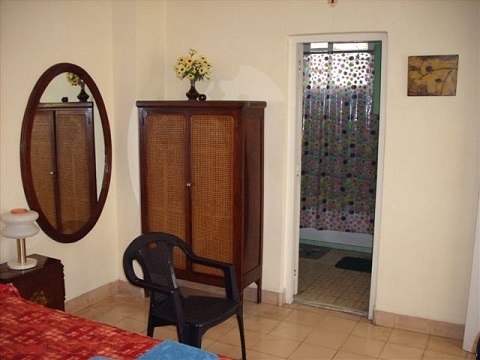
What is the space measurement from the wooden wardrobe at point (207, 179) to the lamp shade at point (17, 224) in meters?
1.12

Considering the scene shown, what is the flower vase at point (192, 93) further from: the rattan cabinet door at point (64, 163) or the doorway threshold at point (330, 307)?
the doorway threshold at point (330, 307)

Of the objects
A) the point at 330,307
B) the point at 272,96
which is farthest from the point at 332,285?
the point at 272,96

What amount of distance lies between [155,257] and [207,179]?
35.8 inches

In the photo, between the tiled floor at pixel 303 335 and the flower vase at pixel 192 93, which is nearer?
the tiled floor at pixel 303 335

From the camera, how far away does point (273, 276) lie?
Answer: 4.12 m

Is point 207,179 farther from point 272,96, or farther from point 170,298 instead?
point 170,298

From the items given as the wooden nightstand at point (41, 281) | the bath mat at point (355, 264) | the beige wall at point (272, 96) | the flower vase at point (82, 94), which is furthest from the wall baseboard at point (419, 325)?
the flower vase at point (82, 94)

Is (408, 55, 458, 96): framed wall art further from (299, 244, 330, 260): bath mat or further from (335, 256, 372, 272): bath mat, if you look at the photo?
(299, 244, 330, 260): bath mat

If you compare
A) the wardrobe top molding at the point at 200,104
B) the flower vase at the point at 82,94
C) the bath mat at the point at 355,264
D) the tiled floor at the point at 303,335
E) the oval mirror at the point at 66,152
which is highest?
the flower vase at the point at 82,94

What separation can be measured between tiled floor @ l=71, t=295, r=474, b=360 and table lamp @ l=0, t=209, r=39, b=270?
35.5 inches

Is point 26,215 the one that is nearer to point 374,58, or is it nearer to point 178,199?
point 178,199

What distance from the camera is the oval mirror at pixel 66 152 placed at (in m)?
3.47

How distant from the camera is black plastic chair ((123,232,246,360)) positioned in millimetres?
2746

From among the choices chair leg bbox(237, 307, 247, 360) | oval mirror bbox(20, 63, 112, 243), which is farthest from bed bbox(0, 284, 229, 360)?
oval mirror bbox(20, 63, 112, 243)
